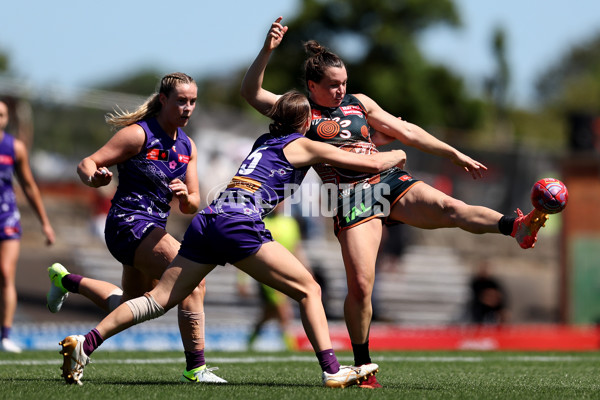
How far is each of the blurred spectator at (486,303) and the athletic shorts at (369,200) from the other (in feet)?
39.6

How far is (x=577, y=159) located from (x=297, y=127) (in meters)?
15.2

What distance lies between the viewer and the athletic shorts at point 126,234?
233 inches

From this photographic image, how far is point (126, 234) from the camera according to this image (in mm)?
5938

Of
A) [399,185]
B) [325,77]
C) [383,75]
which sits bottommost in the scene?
[399,185]

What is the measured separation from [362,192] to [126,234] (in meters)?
1.57

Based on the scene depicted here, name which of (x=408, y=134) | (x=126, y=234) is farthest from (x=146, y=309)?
(x=408, y=134)

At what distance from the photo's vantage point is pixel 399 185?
6320 millimetres

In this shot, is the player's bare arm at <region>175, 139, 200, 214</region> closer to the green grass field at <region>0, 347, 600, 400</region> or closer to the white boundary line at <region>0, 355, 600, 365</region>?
the green grass field at <region>0, 347, 600, 400</region>

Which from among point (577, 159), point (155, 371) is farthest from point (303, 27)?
point (155, 371)

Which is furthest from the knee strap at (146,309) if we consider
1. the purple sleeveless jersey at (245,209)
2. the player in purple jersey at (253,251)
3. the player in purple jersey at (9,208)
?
the player in purple jersey at (9,208)

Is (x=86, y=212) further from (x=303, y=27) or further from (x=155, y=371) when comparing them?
(x=303, y=27)

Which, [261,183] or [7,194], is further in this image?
[7,194]

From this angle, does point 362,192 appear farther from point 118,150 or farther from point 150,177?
point 118,150

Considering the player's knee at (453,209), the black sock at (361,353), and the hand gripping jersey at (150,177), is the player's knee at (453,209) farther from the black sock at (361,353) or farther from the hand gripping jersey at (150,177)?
the hand gripping jersey at (150,177)
